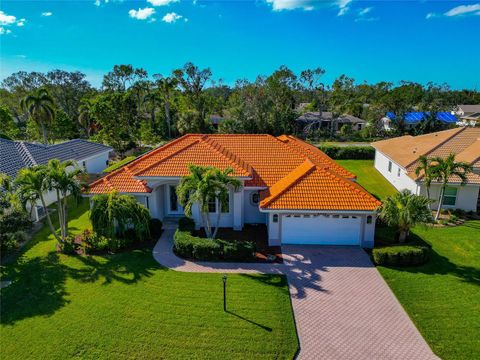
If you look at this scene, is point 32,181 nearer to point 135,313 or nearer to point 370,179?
point 135,313

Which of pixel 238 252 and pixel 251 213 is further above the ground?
pixel 251 213

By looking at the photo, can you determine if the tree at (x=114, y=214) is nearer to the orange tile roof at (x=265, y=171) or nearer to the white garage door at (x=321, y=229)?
the orange tile roof at (x=265, y=171)

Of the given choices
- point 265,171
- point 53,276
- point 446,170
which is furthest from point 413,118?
point 53,276

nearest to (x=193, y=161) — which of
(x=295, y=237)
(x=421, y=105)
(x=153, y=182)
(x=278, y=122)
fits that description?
(x=153, y=182)

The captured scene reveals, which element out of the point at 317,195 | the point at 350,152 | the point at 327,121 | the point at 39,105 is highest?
the point at 39,105

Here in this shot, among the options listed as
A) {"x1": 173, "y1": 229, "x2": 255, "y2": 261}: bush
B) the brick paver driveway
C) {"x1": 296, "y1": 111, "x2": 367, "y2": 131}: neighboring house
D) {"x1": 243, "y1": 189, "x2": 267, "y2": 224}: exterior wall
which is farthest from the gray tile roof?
{"x1": 296, "y1": 111, "x2": 367, "y2": 131}: neighboring house

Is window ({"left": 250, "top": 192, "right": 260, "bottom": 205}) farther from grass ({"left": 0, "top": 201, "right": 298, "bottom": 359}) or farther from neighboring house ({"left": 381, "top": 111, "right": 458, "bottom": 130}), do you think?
neighboring house ({"left": 381, "top": 111, "right": 458, "bottom": 130})

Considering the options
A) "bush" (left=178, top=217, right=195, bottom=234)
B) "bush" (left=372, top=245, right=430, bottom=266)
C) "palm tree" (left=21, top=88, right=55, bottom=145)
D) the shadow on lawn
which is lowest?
the shadow on lawn

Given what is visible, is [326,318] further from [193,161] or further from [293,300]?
[193,161]
